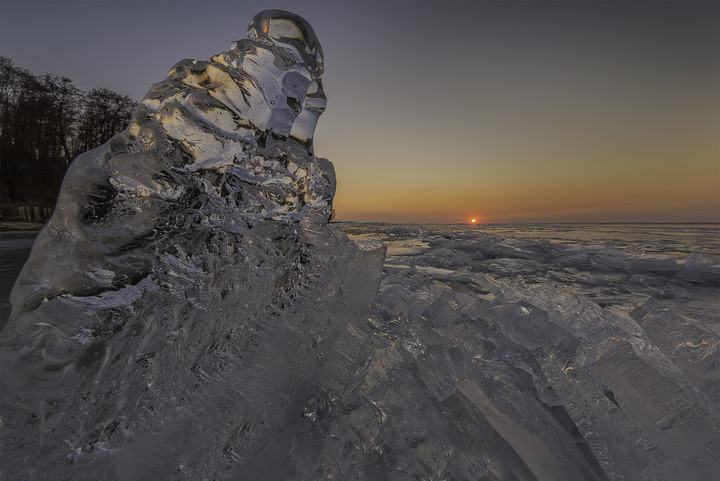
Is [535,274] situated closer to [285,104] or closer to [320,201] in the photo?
[320,201]

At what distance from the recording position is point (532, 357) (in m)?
1.38

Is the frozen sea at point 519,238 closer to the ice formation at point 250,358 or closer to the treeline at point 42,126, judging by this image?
the ice formation at point 250,358

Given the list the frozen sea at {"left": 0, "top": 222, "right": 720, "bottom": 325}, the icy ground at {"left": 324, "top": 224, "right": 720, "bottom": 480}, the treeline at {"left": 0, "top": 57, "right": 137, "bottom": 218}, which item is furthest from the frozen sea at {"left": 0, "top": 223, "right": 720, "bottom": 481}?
the treeline at {"left": 0, "top": 57, "right": 137, "bottom": 218}

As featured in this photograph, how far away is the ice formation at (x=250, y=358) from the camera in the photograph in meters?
0.61

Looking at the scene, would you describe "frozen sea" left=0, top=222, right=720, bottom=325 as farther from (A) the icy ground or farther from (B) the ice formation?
(A) the icy ground

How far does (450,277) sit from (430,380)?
2721 mm

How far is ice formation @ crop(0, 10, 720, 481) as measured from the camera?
0.61 m

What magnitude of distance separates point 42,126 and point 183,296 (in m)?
24.7

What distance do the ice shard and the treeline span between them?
20582mm

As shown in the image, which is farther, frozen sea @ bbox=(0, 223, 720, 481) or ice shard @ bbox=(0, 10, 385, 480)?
frozen sea @ bbox=(0, 223, 720, 481)

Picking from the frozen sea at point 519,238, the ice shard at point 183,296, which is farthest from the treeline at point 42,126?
the ice shard at point 183,296

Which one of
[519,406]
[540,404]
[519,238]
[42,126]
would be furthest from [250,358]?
[42,126]

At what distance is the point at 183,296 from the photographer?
2.52 feet

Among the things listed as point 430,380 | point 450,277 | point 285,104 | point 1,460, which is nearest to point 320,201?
point 285,104
